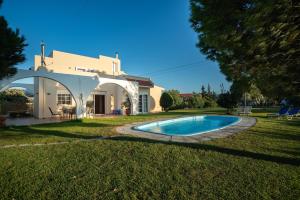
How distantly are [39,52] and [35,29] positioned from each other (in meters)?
3.31

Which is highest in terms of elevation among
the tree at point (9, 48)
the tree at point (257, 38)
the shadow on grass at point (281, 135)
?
the tree at point (9, 48)

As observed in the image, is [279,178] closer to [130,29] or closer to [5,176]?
[5,176]

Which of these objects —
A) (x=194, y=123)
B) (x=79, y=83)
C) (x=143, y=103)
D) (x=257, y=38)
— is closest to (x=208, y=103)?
(x=143, y=103)

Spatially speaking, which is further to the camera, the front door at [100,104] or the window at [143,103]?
the window at [143,103]

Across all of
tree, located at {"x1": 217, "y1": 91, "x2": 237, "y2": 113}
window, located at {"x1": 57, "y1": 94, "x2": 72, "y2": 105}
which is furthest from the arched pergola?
tree, located at {"x1": 217, "y1": 91, "x2": 237, "y2": 113}

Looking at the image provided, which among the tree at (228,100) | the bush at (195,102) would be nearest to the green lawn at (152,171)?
the tree at (228,100)

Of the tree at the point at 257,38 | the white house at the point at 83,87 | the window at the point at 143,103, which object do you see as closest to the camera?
the tree at the point at 257,38

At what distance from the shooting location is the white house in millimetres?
17453

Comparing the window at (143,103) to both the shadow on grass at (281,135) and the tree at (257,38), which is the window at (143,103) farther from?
the tree at (257,38)

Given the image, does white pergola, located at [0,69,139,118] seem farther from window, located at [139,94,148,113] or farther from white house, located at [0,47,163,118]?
window, located at [139,94,148,113]

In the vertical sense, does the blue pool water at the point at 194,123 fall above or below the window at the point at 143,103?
below

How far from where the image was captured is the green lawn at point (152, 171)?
3.95m

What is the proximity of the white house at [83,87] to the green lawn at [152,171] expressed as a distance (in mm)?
10581

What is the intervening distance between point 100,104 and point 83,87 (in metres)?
7.53
